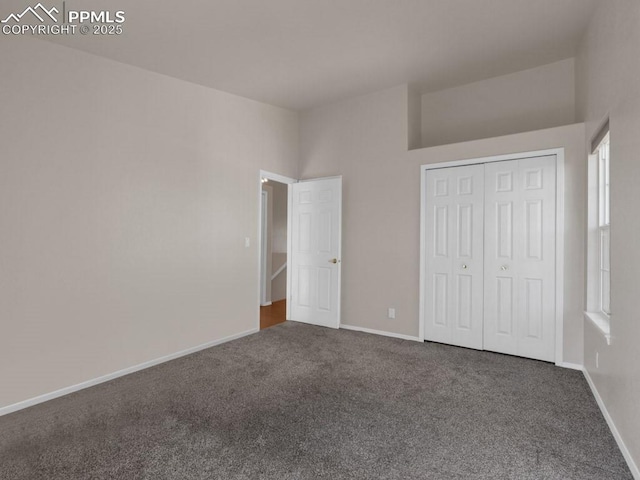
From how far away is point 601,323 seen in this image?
2.69m

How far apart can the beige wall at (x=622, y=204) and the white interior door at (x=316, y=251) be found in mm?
2809

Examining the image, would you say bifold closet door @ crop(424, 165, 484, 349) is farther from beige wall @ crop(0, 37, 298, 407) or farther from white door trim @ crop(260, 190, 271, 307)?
white door trim @ crop(260, 190, 271, 307)

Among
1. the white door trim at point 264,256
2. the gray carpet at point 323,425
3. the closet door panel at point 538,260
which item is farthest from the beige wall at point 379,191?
the white door trim at point 264,256

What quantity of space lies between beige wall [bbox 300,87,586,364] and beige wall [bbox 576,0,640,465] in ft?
4.09

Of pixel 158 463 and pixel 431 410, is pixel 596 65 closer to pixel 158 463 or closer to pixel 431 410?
pixel 431 410

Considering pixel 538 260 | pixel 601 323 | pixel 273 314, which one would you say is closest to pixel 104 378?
pixel 273 314

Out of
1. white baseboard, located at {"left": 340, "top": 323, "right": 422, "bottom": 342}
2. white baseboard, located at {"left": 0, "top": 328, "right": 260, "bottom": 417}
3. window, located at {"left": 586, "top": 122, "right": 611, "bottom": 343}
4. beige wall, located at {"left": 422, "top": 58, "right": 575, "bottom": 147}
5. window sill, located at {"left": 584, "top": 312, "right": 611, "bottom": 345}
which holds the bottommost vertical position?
white baseboard, located at {"left": 0, "top": 328, "right": 260, "bottom": 417}

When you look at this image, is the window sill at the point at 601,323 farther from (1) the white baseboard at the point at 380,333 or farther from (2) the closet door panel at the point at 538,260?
(1) the white baseboard at the point at 380,333

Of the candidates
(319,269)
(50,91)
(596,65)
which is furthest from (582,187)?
(50,91)

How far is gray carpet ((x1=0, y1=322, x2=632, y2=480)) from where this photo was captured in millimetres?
1922

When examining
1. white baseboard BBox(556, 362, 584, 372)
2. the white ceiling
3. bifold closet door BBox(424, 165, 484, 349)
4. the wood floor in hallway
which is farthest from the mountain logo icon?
white baseboard BBox(556, 362, 584, 372)

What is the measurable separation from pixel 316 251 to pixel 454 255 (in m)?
1.82

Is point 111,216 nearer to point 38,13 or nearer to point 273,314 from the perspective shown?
point 38,13

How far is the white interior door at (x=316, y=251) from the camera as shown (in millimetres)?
4793
